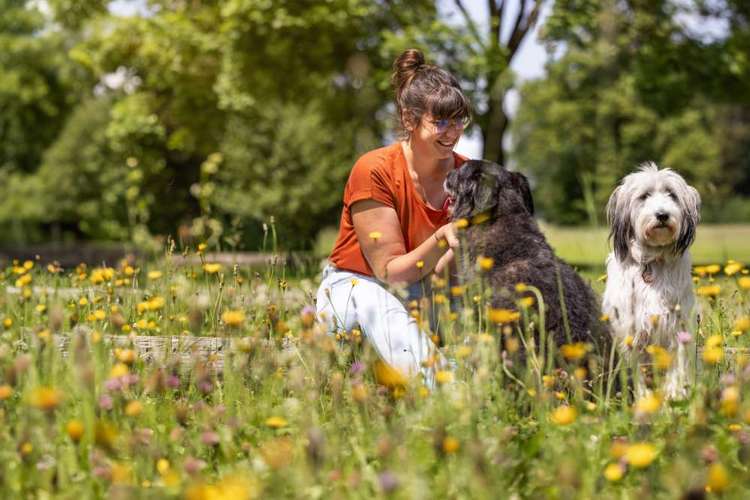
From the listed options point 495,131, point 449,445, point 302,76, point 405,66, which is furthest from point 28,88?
point 449,445

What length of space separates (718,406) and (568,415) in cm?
69

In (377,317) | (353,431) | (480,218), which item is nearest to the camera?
(353,431)

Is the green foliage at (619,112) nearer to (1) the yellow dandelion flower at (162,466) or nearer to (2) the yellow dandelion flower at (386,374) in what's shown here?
(2) the yellow dandelion flower at (386,374)

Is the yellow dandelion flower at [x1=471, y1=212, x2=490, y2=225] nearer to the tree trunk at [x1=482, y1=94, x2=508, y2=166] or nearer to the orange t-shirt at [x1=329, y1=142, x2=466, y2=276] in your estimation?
the orange t-shirt at [x1=329, y1=142, x2=466, y2=276]

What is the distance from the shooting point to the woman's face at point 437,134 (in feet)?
14.3

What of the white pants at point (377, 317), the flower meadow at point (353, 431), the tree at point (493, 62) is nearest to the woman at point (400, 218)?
the white pants at point (377, 317)

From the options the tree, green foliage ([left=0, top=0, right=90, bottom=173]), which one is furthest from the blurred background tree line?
green foliage ([left=0, top=0, right=90, bottom=173])

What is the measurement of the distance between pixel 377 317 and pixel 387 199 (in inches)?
26.4

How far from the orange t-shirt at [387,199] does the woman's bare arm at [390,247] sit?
0.07 metres

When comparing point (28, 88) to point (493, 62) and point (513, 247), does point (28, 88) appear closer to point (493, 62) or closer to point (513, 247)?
→ point (493, 62)

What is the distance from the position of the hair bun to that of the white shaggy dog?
1.38m

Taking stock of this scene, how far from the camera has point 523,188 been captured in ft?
14.2

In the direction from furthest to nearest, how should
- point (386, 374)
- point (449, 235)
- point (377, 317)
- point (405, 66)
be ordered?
point (405, 66)
point (377, 317)
point (449, 235)
point (386, 374)

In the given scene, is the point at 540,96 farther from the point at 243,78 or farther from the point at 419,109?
the point at 419,109
